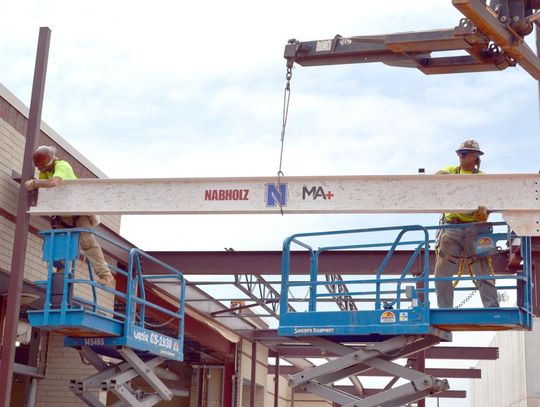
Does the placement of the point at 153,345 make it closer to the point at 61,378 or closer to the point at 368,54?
the point at 61,378

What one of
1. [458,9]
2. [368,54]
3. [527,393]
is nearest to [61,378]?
[368,54]

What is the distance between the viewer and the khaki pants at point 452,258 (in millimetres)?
12875

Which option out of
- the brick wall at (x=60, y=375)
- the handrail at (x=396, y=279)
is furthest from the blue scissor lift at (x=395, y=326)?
the brick wall at (x=60, y=375)

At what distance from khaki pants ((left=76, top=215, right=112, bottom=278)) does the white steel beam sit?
1.48 ft

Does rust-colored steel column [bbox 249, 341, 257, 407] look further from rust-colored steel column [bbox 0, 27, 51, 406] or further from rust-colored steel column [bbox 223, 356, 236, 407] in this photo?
rust-colored steel column [bbox 0, 27, 51, 406]

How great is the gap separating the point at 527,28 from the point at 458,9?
4.43ft

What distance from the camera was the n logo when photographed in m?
13.7

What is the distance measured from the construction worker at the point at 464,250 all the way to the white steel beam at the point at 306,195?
325 millimetres

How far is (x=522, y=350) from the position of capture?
2947 centimetres

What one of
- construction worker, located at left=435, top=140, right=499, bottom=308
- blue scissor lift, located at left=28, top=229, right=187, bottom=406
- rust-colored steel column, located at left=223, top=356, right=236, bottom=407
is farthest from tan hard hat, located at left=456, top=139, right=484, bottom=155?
rust-colored steel column, located at left=223, top=356, right=236, bottom=407

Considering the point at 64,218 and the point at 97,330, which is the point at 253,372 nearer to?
the point at 64,218

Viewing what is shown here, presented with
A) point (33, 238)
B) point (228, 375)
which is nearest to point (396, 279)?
point (33, 238)

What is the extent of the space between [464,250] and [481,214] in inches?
22.1

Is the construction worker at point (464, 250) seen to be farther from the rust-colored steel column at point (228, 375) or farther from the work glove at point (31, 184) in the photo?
the rust-colored steel column at point (228, 375)
